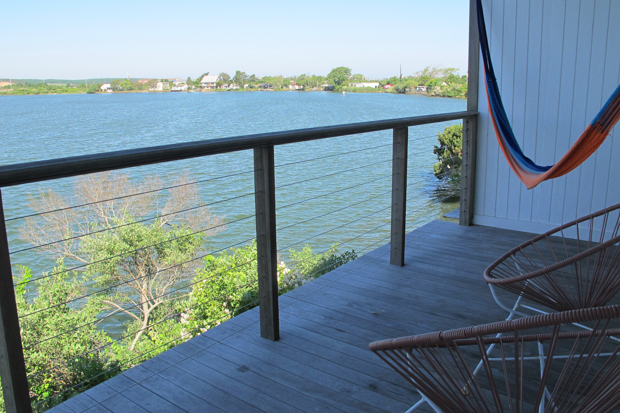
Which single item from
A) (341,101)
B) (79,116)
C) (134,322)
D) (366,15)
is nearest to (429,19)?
(366,15)

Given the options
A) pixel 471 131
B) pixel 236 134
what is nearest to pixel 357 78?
pixel 236 134

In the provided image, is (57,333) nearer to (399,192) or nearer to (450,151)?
(399,192)

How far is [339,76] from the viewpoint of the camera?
31906mm

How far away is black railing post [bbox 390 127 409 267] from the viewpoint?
2.88 meters

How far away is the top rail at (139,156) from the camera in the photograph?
1297 mm

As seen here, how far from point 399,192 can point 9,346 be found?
2135 millimetres

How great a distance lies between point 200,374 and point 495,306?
147 cm

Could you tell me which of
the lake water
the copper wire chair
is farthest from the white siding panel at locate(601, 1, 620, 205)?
the lake water

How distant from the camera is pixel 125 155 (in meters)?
1.53

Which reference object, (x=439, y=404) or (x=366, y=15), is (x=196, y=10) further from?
(x=439, y=404)

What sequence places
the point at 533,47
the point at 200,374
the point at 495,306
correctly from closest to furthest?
the point at 200,374
the point at 495,306
the point at 533,47

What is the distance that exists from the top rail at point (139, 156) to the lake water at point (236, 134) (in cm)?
955

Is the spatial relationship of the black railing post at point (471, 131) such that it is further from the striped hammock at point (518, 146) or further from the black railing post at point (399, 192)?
the black railing post at point (399, 192)

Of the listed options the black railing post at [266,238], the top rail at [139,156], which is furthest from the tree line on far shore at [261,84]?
the black railing post at [266,238]
